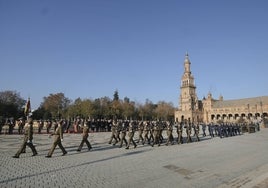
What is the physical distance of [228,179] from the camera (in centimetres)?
977

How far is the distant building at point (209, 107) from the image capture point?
139750 mm

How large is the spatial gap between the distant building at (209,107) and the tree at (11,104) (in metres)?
74.0

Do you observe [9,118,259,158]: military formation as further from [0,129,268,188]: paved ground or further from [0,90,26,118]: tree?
[0,90,26,118]: tree

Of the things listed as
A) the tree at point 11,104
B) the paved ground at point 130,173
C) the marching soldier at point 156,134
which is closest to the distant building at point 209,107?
the tree at point 11,104

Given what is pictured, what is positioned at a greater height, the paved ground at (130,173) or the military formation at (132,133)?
the military formation at (132,133)

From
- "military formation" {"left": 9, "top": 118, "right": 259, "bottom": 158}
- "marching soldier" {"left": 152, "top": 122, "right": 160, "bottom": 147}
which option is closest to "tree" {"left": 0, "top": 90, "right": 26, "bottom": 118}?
"military formation" {"left": 9, "top": 118, "right": 259, "bottom": 158}

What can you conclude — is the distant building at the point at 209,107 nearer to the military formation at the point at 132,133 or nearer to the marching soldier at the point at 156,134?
the military formation at the point at 132,133

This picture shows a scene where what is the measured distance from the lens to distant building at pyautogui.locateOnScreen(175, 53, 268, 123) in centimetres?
13975

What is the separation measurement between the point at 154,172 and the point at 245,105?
144768 millimetres

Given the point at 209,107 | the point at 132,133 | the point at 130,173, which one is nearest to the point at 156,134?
the point at 132,133

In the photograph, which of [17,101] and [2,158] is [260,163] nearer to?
[2,158]

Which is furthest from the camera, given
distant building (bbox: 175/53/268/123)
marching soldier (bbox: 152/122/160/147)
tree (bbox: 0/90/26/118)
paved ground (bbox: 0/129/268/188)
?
distant building (bbox: 175/53/268/123)

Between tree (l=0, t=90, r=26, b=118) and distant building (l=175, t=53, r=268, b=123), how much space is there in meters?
74.0

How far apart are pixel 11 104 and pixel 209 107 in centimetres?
10759
